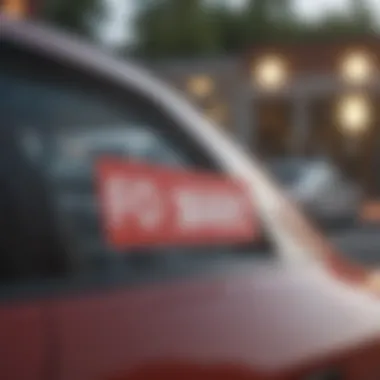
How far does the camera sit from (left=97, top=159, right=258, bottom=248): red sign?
220 cm

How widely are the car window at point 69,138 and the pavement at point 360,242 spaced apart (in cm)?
1163

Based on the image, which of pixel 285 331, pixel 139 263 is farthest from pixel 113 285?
pixel 285 331

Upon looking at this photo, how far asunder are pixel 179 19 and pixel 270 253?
3141 inches

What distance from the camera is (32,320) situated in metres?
1.97

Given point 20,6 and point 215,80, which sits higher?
point 215,80

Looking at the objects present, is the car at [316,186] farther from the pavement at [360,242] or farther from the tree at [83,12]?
the tree at [83,12]

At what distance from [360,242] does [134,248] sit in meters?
14.8

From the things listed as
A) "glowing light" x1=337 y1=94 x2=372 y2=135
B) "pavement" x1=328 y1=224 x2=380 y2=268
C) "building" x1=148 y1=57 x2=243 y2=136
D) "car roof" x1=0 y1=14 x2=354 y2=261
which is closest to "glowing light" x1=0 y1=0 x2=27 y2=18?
"car roof" x1=0 y1=14 x2=354 y2=261

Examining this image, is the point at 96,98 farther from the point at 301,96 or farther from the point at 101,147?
the point at 301,96

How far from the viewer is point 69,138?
2268 millimetres

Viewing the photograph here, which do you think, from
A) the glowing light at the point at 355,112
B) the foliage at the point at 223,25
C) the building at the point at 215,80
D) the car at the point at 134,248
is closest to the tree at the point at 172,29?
the foliage at the point at 223,25

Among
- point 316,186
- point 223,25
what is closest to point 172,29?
point 223,25

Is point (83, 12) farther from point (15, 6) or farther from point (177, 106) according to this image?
point (177, 106)

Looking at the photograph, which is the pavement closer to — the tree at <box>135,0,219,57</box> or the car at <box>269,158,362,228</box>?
the car at <box>269,158,362,228</box>
